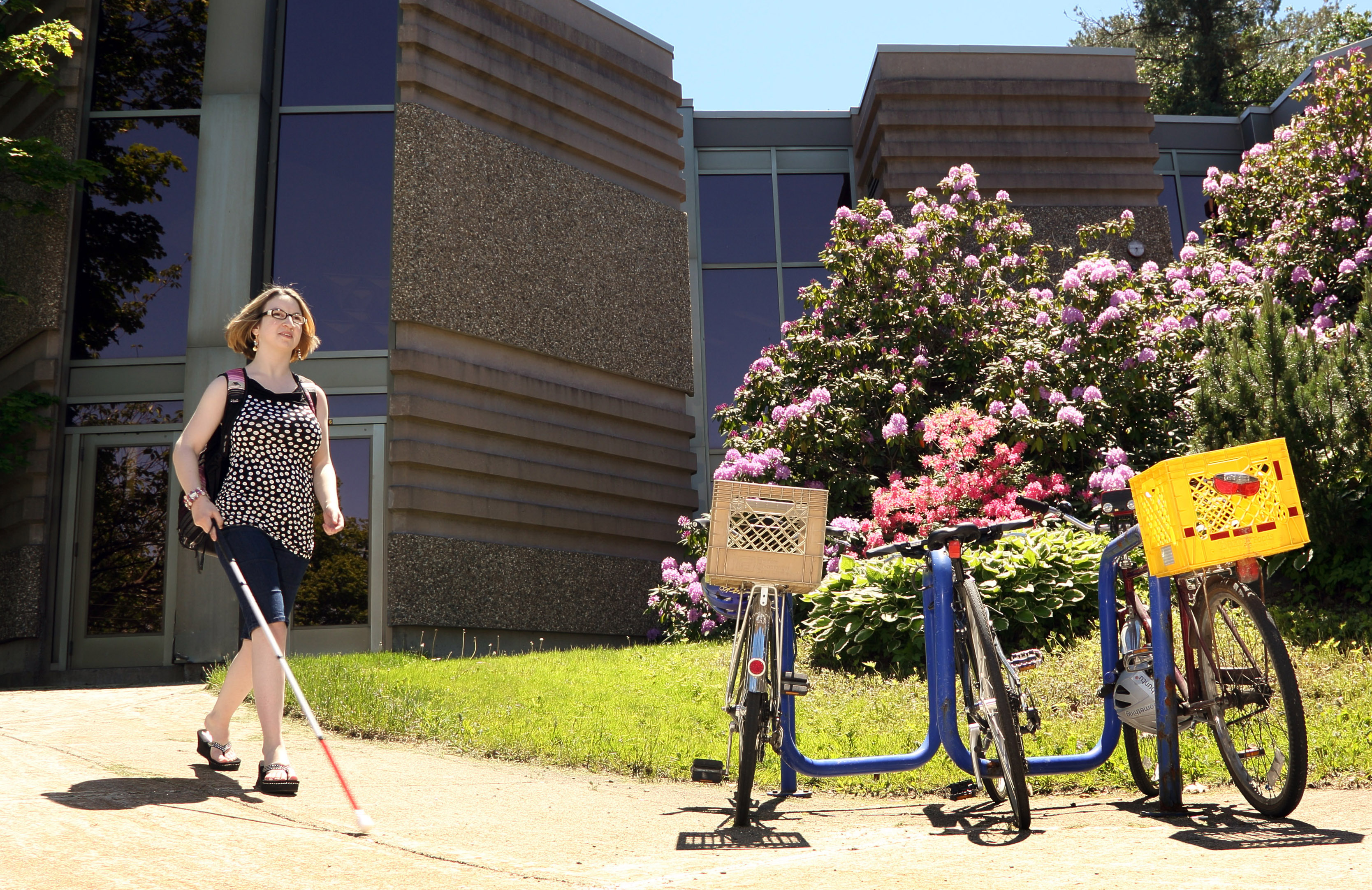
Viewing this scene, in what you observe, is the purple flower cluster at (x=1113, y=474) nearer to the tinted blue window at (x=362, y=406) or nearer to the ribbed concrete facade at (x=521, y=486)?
the ribbed concrete facade at (x=521, y=486)

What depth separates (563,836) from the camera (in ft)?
10.8

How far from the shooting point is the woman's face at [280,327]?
4.03m

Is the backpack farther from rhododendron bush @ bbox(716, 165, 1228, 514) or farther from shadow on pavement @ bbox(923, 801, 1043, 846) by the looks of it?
rhododendron bush @ bbox(716, 165, 1228, 514)

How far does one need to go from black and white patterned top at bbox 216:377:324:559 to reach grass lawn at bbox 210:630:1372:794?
162 centimetres

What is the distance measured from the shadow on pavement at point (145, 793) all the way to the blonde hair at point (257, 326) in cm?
153

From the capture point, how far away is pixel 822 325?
10312 millimetres

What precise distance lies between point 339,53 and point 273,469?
8.22m

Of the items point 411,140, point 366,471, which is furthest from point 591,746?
point 411,140

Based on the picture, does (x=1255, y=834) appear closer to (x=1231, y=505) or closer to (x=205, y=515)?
(x=1231, y=505)

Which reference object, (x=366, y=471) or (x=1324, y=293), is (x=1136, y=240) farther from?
(x=366, y=471)

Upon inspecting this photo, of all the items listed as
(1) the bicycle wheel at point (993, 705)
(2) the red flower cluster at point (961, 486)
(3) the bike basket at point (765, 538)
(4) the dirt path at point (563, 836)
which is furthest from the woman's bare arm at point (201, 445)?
(2) the red flower cluster at point (961, 486)

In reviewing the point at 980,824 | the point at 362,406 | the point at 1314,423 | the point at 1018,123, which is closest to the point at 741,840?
the point at 980,824

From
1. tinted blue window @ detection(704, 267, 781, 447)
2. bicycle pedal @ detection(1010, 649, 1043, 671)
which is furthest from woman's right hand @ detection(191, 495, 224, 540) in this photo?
tinted blue window @ detection(704, 267, 781, 447)

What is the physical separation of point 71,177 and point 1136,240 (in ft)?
38.5
